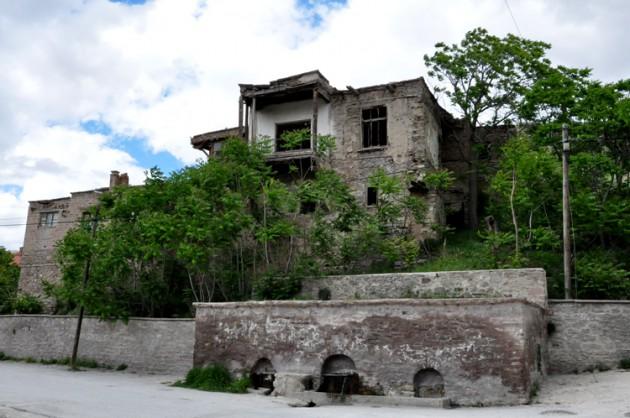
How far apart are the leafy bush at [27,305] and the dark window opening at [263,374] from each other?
19.0 m

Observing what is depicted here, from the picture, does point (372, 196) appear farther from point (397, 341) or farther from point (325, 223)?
point (397, 341)

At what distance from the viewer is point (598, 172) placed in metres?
20.2

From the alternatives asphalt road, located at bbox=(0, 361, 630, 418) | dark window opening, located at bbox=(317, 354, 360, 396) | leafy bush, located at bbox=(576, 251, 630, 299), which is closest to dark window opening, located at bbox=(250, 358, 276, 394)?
asphalt road, located at bbox=(0, 361, 630, 418)

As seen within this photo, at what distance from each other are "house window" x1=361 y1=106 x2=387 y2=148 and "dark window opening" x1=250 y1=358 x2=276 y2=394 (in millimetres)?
12483

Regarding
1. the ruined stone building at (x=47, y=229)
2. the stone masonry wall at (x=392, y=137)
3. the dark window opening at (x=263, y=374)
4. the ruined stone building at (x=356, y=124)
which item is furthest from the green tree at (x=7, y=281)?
the dark window opening at (x=263, y=374)

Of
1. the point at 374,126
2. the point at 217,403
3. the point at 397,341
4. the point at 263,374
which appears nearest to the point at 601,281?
the point at 397,341

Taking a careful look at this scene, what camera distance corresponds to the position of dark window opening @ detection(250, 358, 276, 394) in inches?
591

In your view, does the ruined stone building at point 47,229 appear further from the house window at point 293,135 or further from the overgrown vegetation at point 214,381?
the overgrown vegetation at point 214,381

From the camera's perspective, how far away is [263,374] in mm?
15219

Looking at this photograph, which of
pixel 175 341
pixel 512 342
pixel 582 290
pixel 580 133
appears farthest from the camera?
pixel 580 133

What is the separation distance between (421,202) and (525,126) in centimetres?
600

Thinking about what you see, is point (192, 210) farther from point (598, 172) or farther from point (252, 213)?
point (598, 172)

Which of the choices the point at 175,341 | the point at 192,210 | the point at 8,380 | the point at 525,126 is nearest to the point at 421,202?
the point at 525,126

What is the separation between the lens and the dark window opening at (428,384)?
1298 centimetres
